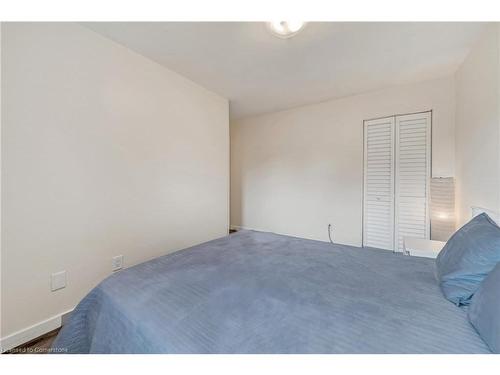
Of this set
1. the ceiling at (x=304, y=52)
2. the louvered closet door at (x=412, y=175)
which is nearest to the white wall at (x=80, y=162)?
the ceiling at (x=304, y=52)

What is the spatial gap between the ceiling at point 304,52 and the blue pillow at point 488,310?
1807 mm

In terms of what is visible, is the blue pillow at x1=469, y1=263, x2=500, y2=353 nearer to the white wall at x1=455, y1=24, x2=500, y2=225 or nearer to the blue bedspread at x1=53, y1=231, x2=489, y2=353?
the blue bedspread at x1=53, y1=231, x2=489, y2=353

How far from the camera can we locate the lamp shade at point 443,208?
2400mm

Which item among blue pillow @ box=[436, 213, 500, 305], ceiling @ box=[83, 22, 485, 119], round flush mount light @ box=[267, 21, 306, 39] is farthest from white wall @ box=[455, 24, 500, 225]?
round flush mount light @ box=[267, 21, 306, 39]

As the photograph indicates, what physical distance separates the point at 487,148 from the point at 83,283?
11.1ft

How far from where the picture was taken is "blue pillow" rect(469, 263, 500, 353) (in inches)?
27.9

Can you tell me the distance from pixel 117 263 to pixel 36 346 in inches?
26.1

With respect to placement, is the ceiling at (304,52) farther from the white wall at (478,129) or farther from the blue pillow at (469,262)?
the blue pillow at (469,262)

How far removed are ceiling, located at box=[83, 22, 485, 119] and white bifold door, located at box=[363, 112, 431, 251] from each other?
554 millimetres

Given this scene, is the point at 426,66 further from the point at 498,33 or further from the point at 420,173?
the point at 420,173

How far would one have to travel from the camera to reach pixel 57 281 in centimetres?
159

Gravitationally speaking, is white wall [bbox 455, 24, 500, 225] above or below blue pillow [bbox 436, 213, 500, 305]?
above

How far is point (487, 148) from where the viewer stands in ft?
5.69
